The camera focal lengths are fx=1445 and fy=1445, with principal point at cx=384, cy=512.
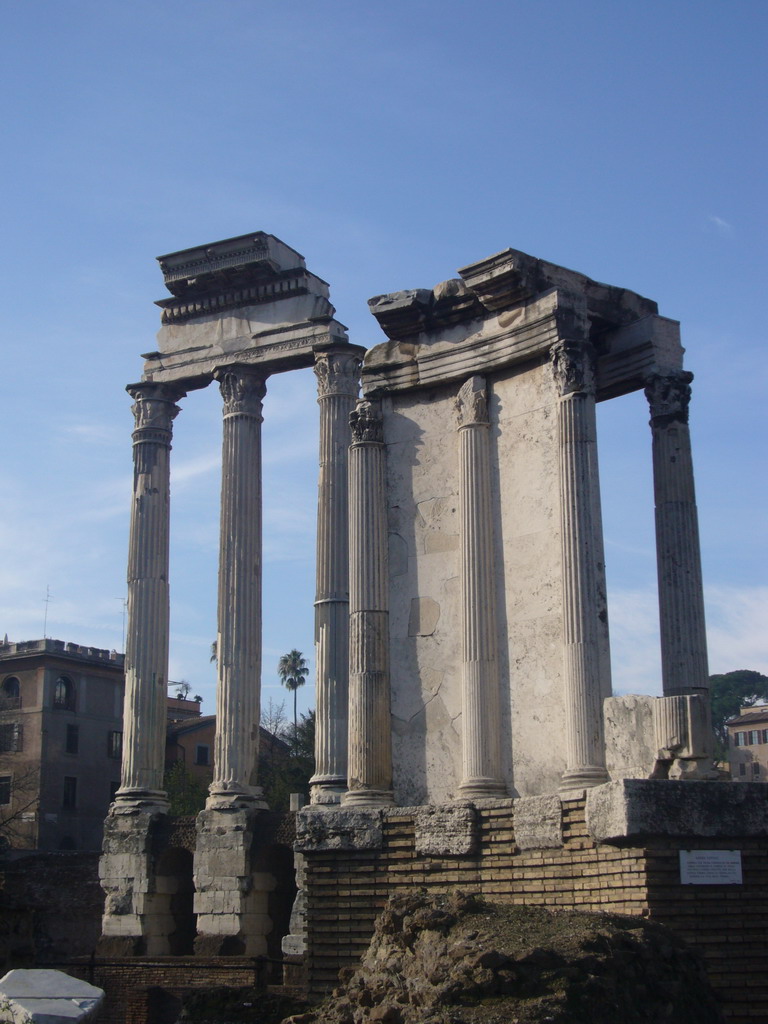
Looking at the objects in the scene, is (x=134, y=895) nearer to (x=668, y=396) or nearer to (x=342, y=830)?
(x=342, y=830)

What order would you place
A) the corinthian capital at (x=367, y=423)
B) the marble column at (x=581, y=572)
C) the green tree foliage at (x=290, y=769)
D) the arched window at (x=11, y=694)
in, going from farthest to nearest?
the arched window at (x=11, y=694) → the green tree foliage at (x=290, y=769) → the corinthian capital at (x=367, y=423) → the marble column at (x=581, y=572)

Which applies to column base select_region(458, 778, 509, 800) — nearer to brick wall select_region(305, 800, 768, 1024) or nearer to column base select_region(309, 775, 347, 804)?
brick wall select_region(305, 800, 768, 1024)

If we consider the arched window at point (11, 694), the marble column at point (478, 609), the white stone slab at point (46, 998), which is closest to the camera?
the white stone slab at point (46, 998)

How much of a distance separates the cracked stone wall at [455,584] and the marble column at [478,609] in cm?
10

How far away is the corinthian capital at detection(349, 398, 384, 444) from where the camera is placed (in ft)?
43.4

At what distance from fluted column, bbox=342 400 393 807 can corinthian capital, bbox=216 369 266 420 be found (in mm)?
17851

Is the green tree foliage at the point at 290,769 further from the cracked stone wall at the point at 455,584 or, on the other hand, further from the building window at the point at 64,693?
the cracked stone wall at the point at 455,584

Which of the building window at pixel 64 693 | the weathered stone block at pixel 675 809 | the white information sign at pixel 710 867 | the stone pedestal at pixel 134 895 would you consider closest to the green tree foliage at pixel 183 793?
the building window at pixel 64 693

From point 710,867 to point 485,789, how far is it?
2.10 metres

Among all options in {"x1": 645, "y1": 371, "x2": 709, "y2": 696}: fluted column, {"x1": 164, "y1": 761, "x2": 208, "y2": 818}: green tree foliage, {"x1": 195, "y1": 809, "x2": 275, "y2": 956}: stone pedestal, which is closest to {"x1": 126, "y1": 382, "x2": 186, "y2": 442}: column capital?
{"x1": 195, "y1": 809, "x2": 275, "y2": 956}: stone pedestal

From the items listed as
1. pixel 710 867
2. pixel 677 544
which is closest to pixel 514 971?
pixel 710 867

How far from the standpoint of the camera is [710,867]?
1016cm

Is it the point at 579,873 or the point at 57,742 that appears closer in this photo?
the point at 579,873

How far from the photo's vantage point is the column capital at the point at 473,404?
12.6 meters
